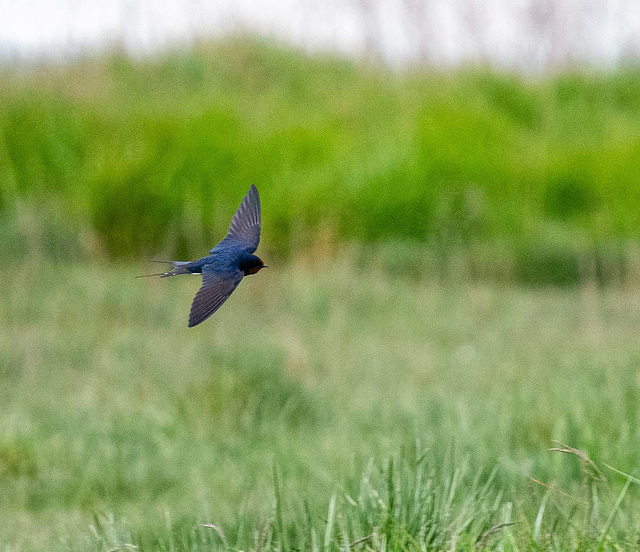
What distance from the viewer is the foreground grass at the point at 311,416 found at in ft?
4.56

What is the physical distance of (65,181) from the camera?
5477mm

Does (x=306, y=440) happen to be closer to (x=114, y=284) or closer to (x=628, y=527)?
(x=628, y=527)

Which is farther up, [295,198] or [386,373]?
[295,198]

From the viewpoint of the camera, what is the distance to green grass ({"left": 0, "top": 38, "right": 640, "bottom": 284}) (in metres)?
5.03

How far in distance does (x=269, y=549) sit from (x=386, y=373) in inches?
96.2

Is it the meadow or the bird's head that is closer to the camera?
the bird's head

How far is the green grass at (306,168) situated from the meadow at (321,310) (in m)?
0.02

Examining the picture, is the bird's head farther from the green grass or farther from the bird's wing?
the green grass

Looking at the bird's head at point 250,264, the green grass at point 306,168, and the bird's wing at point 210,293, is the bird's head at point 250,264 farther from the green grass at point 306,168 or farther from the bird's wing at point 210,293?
the green grass at point 306,168

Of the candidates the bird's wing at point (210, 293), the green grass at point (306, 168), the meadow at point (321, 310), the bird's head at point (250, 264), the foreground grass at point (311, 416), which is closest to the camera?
the bird's wing at point (210, 293)

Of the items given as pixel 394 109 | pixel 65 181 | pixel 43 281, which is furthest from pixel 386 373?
pixel 394 109

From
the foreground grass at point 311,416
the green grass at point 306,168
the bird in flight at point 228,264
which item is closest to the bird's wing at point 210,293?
the bird in flight at point 228,264

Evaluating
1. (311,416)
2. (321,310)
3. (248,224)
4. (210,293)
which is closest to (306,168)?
(321,310)

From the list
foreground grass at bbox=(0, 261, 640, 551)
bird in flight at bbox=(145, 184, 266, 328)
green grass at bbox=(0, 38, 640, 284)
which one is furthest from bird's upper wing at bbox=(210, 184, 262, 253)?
green grass at bbox=(0, 38, 640, 284)
